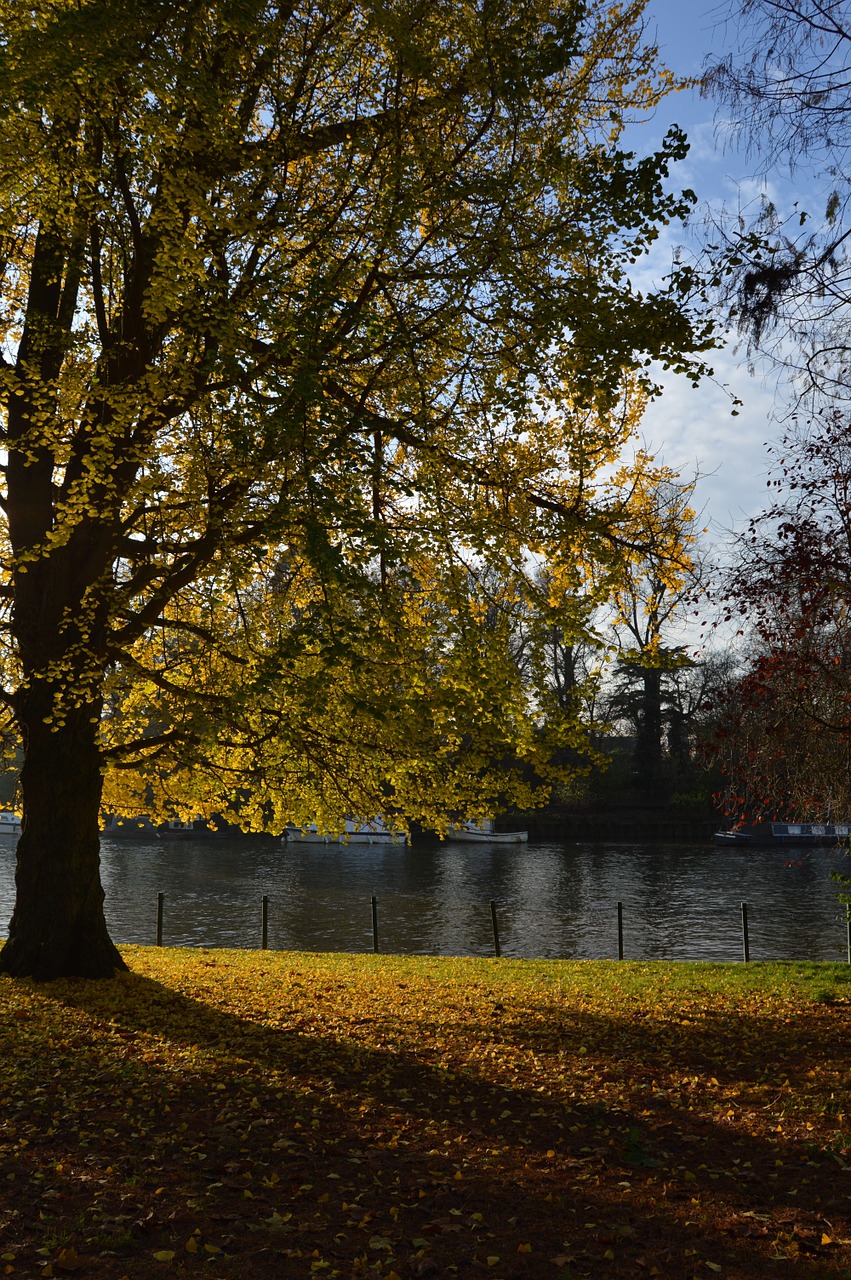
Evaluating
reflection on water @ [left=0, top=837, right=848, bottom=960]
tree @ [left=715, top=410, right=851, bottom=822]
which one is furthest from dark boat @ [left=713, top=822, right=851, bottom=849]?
tree @ [left=715, top=410, right=851, bottom=822]

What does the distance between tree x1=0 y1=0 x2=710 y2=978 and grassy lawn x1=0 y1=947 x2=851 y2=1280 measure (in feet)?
8.88

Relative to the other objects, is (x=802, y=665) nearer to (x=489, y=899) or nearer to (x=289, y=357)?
(x=289, y=357)

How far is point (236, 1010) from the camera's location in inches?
380

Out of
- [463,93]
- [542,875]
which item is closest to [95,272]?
[463,93]

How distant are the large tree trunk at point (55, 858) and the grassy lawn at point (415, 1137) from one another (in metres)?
0.51

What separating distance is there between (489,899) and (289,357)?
22.8 m

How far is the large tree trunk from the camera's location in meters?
10.6

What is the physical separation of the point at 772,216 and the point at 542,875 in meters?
29.9

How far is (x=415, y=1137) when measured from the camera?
18.9ft

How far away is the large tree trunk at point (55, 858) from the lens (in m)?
10.6

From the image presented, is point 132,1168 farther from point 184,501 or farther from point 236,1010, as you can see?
point 184,501

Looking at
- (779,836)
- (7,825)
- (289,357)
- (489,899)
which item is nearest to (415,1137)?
(289,357)

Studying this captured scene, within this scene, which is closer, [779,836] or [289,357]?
[289,357]

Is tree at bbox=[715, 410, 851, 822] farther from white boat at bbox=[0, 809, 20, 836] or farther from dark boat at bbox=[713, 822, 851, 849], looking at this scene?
white boat at bbox=[0, 809, 20, 836]
